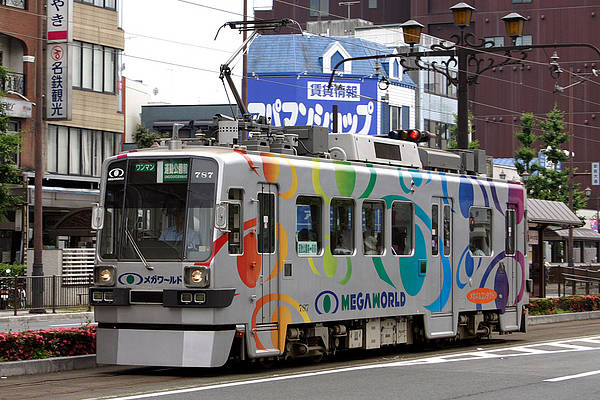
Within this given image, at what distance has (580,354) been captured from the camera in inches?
750

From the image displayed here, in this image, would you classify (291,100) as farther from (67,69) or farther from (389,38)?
(67,69)

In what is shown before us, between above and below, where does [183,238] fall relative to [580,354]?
above

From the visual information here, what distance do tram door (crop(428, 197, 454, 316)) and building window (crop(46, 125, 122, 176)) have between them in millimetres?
28679

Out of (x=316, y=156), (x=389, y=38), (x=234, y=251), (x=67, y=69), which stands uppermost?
(x=389, y=38)

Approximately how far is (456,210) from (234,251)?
6602 mm

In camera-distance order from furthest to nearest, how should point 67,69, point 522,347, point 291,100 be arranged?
point 291,100 → point 67,69 → point 522,347

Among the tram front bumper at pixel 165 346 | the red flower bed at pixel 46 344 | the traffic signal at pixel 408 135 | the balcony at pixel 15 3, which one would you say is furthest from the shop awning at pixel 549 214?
the tram front bumper at pixel 165 346

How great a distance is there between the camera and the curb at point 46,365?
621 inches

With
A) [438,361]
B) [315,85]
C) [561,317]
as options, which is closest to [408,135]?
[438,361]

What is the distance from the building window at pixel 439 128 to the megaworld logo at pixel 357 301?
53.7 metres

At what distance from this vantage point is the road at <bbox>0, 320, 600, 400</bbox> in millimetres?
13258

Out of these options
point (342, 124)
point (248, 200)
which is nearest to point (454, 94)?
point (342, 124)

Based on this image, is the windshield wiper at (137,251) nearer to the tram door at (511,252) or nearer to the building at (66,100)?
the tram door at (511,252)

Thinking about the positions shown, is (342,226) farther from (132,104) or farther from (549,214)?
(132,104)
